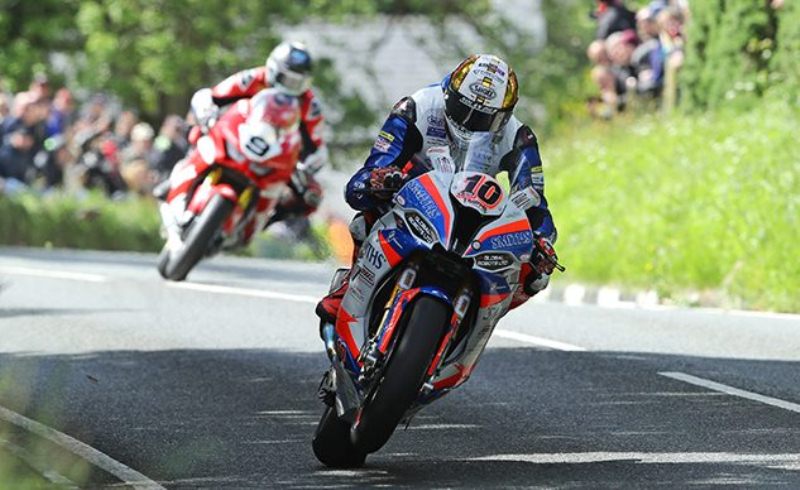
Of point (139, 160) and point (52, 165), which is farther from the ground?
point (139, 160)

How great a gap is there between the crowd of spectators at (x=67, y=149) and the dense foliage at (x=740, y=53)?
25.9 ft

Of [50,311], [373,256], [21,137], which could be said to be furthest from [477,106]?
[21,137]

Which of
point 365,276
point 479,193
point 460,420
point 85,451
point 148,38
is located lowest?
point 148,38

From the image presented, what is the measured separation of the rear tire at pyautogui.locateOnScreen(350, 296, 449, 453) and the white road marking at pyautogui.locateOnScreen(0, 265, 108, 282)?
12.3 metres

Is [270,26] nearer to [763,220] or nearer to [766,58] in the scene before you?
[766,58]

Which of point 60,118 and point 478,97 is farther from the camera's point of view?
point 60,118

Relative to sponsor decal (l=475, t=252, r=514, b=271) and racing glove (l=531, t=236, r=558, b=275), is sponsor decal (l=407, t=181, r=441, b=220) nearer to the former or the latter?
sponsor decal (l=475, t=252, r=514, b=271)

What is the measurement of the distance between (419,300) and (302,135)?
35.9ft

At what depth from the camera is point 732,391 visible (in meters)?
11.8

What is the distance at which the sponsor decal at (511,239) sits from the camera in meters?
9.21

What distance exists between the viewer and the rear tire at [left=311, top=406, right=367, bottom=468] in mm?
9602

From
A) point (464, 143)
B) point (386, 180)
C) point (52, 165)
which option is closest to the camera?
point (386, 180)

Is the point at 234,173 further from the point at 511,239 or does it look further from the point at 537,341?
the point at 511,239

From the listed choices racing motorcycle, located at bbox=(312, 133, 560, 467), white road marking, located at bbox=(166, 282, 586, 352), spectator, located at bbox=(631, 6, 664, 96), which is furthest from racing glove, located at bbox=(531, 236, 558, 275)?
spectator, located at bbox=(631, 6, 664, 96)
